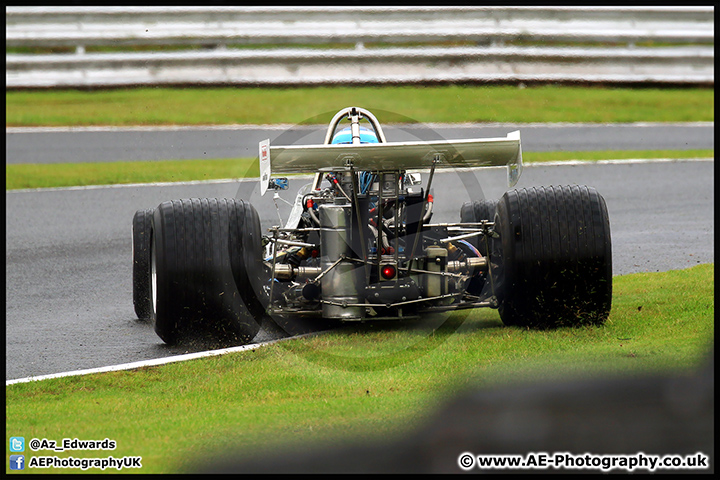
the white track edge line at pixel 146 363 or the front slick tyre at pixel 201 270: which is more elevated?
the front slick tyre at pixel 201 270

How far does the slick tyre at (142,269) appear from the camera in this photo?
299 inches

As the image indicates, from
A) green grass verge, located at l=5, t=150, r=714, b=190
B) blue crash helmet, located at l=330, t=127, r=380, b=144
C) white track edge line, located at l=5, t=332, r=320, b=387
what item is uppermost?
green grass verge, located at l=5, t=150, r=714, b=190

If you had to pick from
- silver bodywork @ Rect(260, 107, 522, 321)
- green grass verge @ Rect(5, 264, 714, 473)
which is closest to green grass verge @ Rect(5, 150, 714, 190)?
silver bodywork @ Rect(260, 107, 522, 321)

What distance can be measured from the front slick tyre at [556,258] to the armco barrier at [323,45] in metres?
11.5

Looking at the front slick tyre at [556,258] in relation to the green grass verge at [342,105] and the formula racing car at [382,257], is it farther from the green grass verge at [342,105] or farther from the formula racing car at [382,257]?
the green grass verge at [342,105]

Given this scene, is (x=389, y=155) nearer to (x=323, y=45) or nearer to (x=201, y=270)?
(x=201, y=270)

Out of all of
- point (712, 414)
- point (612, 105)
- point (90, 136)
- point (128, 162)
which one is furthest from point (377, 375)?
point (612, 105)

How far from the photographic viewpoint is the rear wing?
5723 mm

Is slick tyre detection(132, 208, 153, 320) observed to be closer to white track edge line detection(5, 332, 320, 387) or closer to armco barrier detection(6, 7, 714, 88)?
white track edge line detection(5, 332, 320, 387)

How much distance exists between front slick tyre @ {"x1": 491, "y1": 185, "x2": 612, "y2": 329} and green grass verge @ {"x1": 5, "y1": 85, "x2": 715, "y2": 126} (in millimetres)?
10283

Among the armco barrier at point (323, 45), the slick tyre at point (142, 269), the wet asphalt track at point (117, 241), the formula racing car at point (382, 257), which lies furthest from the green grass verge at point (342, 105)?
the formula racing car at point (382, 257)

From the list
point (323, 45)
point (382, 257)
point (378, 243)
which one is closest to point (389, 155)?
point (378, 243)

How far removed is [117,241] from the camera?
1069 cm

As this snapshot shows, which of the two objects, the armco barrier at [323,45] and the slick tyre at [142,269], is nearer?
the slick tyre at [142,269]
